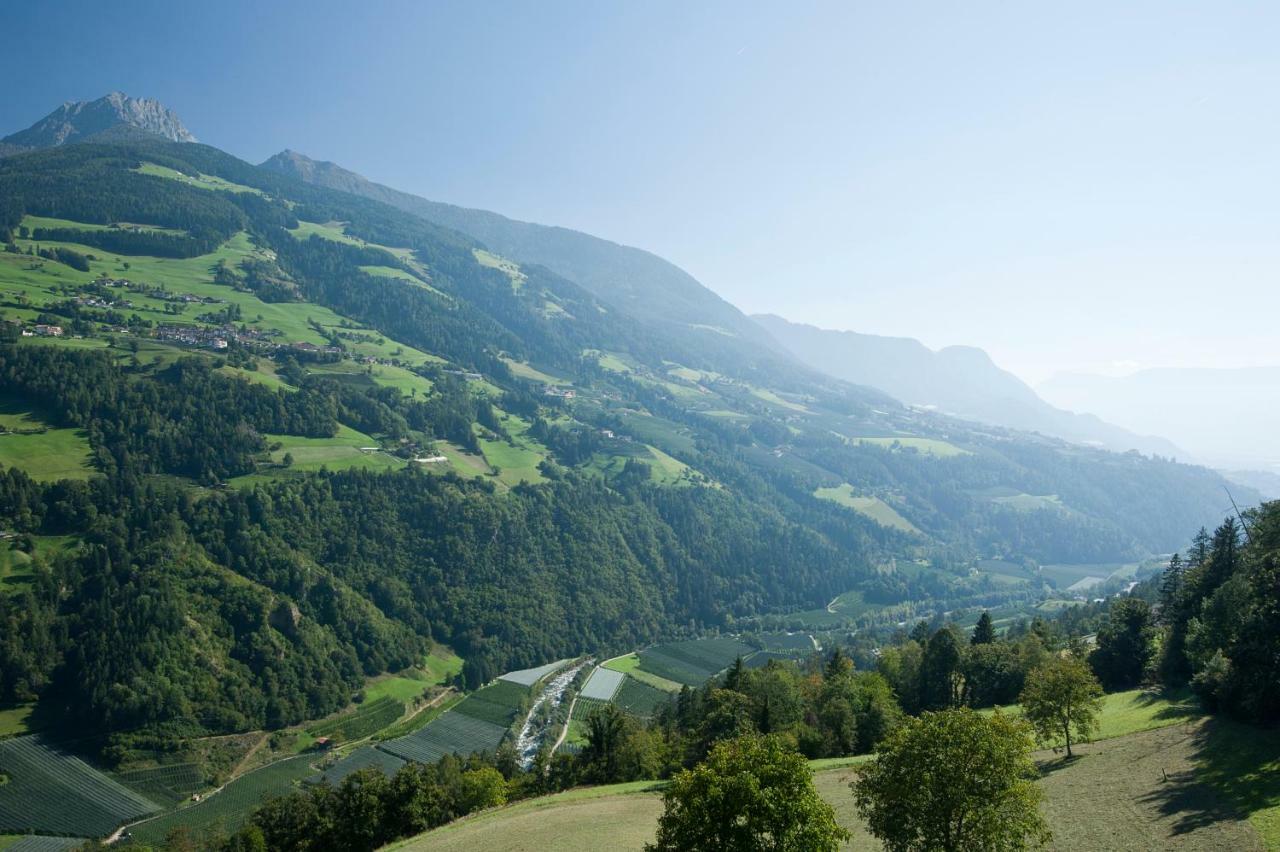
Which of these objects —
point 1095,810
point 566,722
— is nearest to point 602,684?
point 566,722

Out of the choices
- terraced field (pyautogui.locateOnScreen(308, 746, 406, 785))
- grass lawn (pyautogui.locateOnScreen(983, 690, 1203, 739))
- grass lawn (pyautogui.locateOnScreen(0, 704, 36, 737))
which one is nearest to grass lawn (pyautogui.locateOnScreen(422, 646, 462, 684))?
terraced field (pyautogui.locateOnScreen(308, 746, 406, 785))

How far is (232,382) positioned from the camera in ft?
621

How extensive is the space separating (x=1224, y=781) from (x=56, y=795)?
5300 inches

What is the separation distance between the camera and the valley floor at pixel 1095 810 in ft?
108

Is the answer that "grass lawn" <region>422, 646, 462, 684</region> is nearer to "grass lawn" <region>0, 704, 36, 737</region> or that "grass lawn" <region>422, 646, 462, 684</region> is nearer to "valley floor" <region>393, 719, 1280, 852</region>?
"grass lawn" <region>0, 704, 36, 737</region>

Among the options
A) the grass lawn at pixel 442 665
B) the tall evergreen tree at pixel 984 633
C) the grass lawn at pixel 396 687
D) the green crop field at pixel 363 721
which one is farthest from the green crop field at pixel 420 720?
the tall evergreen tree at pixel 984 633

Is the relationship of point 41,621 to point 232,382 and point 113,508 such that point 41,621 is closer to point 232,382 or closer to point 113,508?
point 113,508

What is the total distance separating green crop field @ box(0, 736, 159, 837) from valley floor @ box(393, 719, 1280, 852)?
67804mm

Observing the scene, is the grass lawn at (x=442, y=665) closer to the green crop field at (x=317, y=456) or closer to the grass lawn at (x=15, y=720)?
the green crop field at (x=317, y=456)

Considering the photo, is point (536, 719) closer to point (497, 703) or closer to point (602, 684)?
point (497, 703)

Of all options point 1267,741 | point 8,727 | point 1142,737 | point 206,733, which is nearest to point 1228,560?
point 1142,737

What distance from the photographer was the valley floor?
108 ft

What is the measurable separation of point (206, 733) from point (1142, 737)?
13349 centimetres

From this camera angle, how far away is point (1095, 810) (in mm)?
37438
